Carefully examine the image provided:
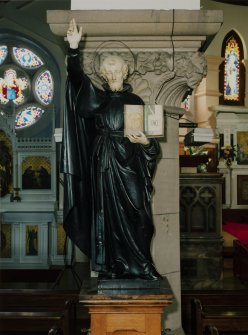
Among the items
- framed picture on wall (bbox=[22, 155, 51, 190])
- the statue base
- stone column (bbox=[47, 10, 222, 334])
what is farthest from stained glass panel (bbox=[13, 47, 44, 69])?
the statue base

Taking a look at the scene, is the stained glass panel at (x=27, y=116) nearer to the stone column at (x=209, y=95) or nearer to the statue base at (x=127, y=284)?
the stone column at (x=209, y=95)

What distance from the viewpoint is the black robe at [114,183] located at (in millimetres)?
3703

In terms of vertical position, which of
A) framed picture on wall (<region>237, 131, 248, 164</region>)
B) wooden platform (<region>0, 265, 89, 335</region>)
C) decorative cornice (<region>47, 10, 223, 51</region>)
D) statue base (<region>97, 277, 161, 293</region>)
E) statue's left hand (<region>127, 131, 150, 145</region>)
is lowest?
wooden platform (<region>0, 265, 89, 335</region>)

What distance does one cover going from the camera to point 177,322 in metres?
4.41

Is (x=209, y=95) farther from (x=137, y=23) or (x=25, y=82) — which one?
(x=137, y=23)

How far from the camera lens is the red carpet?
36.0 ft

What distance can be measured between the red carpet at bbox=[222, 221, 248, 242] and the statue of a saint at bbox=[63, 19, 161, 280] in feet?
22.8

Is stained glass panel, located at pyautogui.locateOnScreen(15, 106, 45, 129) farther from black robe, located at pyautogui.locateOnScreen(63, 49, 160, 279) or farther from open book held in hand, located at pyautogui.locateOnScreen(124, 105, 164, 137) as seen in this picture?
open book held in hand, located at pyautogui.locateOnScreen(124, 105, 164, 137)

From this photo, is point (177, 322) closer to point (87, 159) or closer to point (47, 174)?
point (87, 159)

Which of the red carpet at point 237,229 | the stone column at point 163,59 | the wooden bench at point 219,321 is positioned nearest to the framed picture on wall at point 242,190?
the red carpet at point 237,229

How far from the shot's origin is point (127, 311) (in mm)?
3561

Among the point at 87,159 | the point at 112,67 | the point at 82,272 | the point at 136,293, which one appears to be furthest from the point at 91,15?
the point at 82,272

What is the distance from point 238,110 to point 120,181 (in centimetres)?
1154

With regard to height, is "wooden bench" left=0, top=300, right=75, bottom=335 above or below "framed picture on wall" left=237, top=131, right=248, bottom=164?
below
